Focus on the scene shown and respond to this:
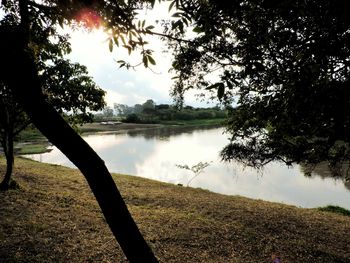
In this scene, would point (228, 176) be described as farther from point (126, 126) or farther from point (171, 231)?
point (126, 126)

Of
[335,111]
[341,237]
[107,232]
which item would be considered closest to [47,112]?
[335,111]

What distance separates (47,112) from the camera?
12.0 ft

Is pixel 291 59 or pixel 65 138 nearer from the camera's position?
pixel 65 138

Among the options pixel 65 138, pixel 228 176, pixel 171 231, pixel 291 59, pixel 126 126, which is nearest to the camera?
pixel 65 138

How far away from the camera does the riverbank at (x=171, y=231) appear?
8.88m

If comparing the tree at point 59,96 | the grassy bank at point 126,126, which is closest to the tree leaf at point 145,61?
the tree at point 59,96

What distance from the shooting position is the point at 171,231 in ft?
35.1

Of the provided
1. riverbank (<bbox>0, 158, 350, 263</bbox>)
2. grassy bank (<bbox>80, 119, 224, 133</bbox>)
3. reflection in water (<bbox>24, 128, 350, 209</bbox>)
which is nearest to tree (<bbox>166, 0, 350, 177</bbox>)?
riverbank (<bbox>0, 158, 350, 263</bbox>)

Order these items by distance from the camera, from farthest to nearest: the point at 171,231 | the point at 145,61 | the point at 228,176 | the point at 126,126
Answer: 1. the point at 126,126
2. the point at 228,176
3. the point at 171,231
4. the point at 145,61

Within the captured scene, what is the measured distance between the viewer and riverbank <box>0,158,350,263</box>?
350 inches

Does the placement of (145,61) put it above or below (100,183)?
above

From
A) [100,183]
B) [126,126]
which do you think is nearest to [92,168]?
[100,183]

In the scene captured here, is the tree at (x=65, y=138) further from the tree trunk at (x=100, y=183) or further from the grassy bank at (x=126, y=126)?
the grassy bank at (x=126, y=126)

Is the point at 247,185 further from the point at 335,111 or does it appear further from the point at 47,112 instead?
the point at 47,112
